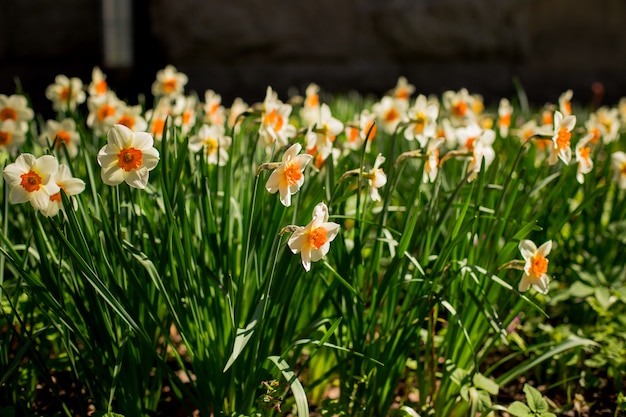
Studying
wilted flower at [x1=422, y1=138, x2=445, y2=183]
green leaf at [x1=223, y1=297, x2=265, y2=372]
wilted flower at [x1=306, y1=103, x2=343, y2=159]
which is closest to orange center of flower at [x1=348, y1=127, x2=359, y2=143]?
wilted flower at [x1=306, y1=103, x2=343, y2=159]

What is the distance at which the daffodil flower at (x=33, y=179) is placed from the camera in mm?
1146

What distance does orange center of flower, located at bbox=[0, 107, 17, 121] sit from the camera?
1723mm

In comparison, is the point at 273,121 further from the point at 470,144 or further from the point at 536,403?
the point at 536,403

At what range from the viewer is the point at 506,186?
4.82 ft

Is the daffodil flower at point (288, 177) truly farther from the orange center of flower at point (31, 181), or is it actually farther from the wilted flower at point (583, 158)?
the wilted flower at point (583, 158)

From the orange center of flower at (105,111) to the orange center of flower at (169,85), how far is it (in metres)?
0.45

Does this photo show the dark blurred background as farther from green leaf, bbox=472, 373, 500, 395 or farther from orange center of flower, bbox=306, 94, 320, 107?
green leaf, bbox=472, 373, 500, 395

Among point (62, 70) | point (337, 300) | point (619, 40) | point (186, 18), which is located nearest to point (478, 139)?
point (337, 300)

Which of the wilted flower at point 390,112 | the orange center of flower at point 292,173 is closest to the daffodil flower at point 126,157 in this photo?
the orange center of flower at point 292,173

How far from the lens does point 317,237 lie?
115 cm

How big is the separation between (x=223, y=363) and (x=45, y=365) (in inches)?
13.3

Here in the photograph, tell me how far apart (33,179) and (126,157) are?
0.51 ft

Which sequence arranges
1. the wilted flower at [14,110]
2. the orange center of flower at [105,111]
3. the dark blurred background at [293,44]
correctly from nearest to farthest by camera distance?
the wilted flower at [14,110]
the orange center of flower at [105,111]
the dark blurred background at [293,44]

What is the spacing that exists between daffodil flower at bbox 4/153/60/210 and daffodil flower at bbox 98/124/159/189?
84 millimetres
